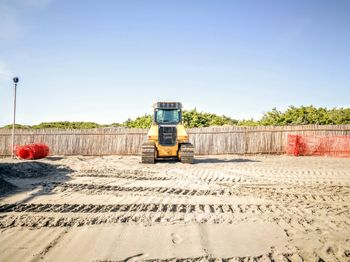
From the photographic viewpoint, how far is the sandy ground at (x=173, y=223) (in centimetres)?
306

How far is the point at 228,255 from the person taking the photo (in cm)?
299

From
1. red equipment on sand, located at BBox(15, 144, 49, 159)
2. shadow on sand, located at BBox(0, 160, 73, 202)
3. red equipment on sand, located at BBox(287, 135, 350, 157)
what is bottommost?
shadow on sand, located at BBox(0, 160, 73, 202)

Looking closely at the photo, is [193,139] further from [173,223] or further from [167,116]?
[173,223]

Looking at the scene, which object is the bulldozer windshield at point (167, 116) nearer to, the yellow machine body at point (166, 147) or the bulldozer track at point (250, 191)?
the yellow machine body at point (166, 147)

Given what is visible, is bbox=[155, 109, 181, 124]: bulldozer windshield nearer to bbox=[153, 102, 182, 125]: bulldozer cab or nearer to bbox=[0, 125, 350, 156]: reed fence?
bbox=[153, 102, 182, 125]: bulldozer cab

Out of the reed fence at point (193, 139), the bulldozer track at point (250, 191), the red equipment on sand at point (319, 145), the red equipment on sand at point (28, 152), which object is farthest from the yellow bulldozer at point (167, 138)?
the red equipment on sand at point (319, 145)

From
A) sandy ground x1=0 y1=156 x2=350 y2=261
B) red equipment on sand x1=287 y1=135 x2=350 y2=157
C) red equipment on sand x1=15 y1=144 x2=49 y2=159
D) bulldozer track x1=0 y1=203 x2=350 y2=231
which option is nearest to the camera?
sandy ground x1=0 y1=156 x2=350 y2=261

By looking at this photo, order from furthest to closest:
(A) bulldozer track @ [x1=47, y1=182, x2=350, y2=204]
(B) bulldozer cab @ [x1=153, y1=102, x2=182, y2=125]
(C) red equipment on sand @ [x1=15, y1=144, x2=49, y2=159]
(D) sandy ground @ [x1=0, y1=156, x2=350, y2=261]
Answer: (C) red equipment on sand @ [x1=15, y1=144, x2=49, y2=159]
(B) bulldozer cab @ [x1=153, y1=102, x2=182, y2=125]
(A) bulldozer track @ [x1=47, y1=182, x2=350, y2=204]
(D) sandy ground @ [x1=0, y1=156, x2=350, y2=261]

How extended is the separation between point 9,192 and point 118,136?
14.9 metres

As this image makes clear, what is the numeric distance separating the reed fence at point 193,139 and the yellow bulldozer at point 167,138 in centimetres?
698

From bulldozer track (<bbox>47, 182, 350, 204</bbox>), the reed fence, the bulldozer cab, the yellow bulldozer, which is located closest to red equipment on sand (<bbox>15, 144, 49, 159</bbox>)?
the reed fence

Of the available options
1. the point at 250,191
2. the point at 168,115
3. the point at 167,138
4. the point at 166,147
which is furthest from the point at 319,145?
the point at 250,191

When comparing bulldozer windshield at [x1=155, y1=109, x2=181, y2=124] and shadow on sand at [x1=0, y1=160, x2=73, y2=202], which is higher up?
bulldozer windshield at [x1=155, y1=109, x2=181, y2=124]

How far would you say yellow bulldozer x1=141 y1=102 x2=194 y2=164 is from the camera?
12895 mm
